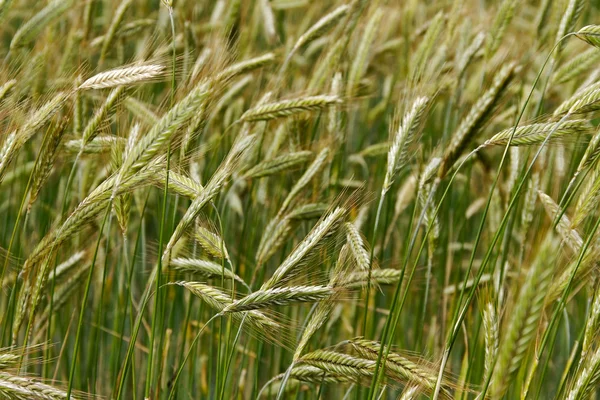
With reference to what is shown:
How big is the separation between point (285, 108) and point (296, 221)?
0.33 m

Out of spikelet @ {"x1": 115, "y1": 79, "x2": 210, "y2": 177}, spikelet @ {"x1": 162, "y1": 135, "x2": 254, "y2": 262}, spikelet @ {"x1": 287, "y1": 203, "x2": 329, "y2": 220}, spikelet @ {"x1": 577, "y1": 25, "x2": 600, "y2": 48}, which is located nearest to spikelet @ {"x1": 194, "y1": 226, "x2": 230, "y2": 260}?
spikelet @ {"x1": 162, "y1": 135, "x2": 254, "y2": 262}

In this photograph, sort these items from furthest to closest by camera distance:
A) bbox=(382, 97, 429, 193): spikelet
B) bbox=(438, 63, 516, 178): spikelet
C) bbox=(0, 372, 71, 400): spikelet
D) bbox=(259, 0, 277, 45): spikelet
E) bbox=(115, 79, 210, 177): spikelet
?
bbox=(259, 0, 277, 45): spikelet → bbox=(438, 63, 516, 178): spikelet → bbox=(382, 97, 429, 193): spikelet → bbox=(115, 79, 210, 177): spikelet → bbox=(0, 372, 71, 400): spikelet

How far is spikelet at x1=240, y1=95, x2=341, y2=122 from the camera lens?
2.07 metres

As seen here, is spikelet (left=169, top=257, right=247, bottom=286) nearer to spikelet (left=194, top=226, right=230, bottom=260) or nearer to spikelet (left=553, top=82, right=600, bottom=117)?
spikelet (left=194, top=226, right=230, bottom=260)

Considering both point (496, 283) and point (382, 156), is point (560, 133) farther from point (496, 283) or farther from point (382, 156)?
point (382, 156)

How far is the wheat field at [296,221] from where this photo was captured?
1.48 meters

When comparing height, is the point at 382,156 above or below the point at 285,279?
above

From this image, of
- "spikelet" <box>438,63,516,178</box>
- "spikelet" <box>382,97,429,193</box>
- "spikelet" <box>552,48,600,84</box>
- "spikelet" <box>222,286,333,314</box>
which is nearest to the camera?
"spikelet" <box>222,286,333,314</box>

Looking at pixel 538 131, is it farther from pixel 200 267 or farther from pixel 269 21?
pixel 269 21

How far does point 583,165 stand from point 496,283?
52cm

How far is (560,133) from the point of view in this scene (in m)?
1.60

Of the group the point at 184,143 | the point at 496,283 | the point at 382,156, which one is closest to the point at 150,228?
the point at 382,156

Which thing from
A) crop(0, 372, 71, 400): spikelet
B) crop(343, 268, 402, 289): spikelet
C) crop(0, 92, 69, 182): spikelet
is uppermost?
crop(0, 92, 69, 182): spikelet

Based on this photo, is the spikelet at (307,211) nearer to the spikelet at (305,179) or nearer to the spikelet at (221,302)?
the spikelet at (305,179)
